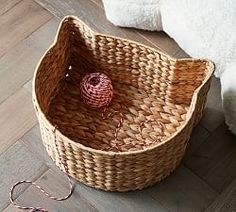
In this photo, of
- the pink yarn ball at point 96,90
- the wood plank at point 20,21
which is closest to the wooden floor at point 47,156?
the wood plank at point 20,21

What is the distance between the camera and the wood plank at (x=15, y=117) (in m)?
1.22

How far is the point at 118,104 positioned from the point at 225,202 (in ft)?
1.03

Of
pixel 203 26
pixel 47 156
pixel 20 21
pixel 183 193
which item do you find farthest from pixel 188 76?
pixel 20 21

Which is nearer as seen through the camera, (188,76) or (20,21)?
(188,76)

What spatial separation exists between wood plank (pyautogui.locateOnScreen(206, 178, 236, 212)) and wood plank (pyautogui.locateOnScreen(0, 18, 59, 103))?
0.51m

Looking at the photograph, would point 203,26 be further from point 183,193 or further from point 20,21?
point 20,21

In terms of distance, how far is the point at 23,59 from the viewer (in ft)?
4.38

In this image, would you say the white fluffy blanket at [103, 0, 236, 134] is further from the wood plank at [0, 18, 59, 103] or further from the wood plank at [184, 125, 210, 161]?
the wood plank at [0, 18, 59, 103]

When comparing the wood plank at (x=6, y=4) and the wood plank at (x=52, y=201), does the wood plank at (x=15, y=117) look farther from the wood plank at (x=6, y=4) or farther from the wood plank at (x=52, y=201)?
the wood plank at (x=6, y=4)

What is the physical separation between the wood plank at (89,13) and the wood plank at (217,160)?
12.5 inches

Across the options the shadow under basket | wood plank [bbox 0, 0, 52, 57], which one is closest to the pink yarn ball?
the shadow under basket

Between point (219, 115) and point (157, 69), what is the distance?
19 cm

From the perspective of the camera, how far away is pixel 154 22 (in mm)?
1340

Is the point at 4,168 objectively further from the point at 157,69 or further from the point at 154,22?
the point at 154,22
